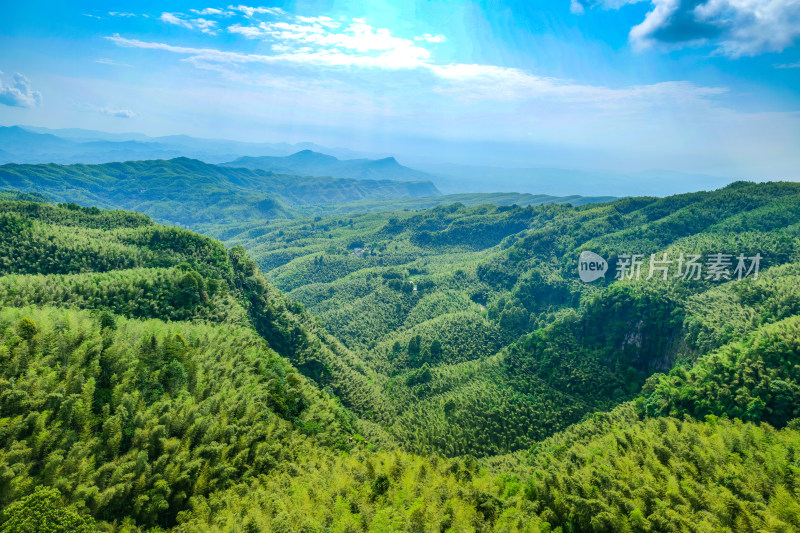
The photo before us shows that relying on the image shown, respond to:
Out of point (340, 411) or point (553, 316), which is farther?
point (553, 316)

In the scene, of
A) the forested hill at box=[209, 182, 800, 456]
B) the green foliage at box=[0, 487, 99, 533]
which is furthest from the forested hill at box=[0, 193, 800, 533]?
the forested hill at box=[209, 182, 800, 456]

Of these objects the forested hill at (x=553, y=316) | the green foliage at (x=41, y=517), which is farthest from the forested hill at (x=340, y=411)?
the forested hill at (x=553, y=316)

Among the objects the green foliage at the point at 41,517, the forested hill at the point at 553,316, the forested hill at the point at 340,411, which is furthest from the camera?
the forested hill at the point at 553,316

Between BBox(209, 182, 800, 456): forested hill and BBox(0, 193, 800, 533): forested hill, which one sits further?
BBox(209, 182, 800, 456): forested hill

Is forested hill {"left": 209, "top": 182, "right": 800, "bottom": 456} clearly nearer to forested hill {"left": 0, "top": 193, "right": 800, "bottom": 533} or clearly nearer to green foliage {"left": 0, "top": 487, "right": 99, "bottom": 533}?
forested hill {"left": 0, "top": 193, "right": 800, "bottom": 533}

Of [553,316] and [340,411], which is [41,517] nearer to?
[340,411]

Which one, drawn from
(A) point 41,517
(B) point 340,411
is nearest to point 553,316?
(B) point 340,411

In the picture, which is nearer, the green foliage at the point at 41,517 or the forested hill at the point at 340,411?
the green foliage at the point at 41,517

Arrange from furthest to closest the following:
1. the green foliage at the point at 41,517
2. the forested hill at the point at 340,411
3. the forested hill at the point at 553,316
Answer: the forested hill at the point at 553,316 < the forested hill at the point at 340,411 < the green foliage at the point at 41,517

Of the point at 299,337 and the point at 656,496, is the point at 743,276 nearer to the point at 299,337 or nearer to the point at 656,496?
the point at 656,496

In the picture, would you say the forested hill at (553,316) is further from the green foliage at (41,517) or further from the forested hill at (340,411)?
the green foliage at (41,517)
